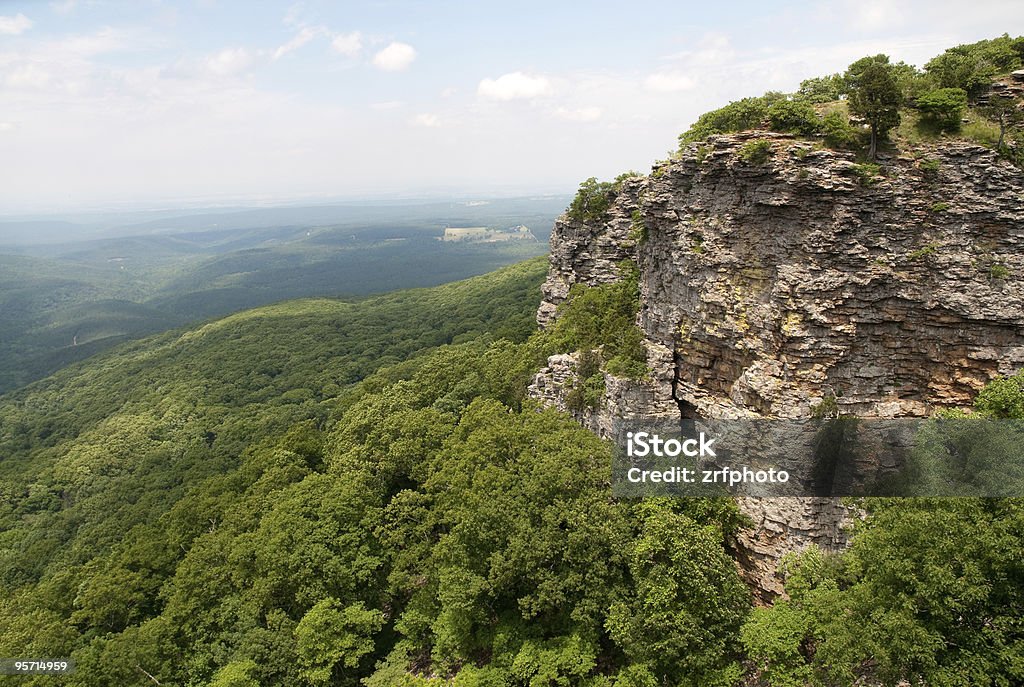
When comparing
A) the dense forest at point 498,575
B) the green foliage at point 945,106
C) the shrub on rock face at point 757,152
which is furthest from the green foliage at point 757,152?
the dense forest at point 498,575

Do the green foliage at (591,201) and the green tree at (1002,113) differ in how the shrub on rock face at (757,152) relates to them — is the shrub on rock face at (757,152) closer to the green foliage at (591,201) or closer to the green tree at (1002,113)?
the green tree at (1002,113)

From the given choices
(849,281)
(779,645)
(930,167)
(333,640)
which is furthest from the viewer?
(333,640)

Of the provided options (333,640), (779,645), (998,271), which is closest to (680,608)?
(779,645)

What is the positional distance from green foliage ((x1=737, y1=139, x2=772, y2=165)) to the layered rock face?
0.13 ft

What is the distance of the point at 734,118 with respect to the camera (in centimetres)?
2277

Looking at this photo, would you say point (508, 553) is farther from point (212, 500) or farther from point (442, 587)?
point (212, 500)

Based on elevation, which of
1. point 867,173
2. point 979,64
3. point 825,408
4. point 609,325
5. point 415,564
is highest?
point 979,64

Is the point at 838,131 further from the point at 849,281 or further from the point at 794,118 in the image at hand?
the point at 849,281

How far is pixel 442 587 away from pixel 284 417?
2302 inches

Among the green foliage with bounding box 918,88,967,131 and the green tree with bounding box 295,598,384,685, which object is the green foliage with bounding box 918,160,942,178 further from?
the green tree with bounding box 295,598,384,685

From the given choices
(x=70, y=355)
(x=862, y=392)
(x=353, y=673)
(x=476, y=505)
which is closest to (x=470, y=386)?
(x=476, y=505)

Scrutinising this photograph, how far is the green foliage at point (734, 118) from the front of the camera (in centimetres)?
2154

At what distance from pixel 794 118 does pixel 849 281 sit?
682 centimetres

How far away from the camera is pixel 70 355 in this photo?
531 ft
